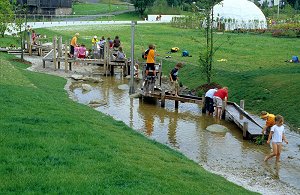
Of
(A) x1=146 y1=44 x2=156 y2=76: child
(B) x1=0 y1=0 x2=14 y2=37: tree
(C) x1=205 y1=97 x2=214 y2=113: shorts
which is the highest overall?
(B) x1=0 y1=0 x2=14 y2=37: tree

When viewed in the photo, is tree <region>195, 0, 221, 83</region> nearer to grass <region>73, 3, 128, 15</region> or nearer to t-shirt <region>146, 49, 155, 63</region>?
t-shirt <region>146, 49, 155, 63</region>

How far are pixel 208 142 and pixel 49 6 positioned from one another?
8136cm

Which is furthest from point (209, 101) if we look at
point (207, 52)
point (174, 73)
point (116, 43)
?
point (116, 43)

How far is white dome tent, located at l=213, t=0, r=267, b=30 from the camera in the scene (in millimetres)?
69188

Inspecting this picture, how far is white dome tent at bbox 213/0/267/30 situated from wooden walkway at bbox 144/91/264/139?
149 feet

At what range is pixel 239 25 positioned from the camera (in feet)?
229

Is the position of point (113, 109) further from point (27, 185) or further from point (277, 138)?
point (27, 185)

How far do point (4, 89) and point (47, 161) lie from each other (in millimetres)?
9859

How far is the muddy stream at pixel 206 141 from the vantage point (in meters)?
14.0

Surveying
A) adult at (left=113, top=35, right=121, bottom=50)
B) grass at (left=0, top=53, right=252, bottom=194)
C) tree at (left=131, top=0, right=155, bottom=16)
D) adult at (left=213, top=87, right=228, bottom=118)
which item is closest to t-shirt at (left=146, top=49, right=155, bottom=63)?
adult at (left=213, top=87, right=228, bottom=118)

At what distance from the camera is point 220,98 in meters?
21.5

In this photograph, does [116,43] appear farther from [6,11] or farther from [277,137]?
[277,137]

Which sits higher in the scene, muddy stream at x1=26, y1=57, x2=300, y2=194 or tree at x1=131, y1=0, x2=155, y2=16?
tree at x1=131, y1=0, x2=155, y2=16

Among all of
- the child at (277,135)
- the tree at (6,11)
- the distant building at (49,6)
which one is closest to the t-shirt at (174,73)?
the child at (277,135)
